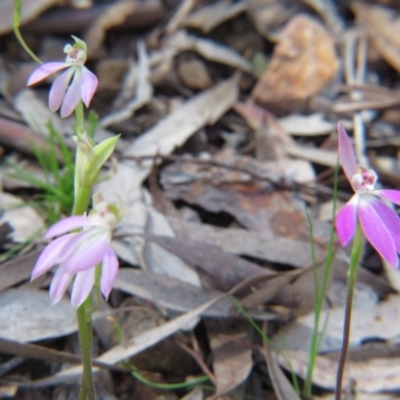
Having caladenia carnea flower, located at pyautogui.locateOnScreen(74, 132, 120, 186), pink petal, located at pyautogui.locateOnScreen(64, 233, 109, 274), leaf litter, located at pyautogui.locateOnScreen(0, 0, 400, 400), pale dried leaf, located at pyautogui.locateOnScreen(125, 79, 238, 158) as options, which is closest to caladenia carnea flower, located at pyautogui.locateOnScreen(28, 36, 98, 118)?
caladenia carnea flower, located at pyautogui.locateOnScreen(74, 132, 120, 186)

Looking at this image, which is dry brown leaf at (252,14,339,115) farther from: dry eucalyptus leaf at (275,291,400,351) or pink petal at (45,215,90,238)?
pink petal at (45,215,90,238)

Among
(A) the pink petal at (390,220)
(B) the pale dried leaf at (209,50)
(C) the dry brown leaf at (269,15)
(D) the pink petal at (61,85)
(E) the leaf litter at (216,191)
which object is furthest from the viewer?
(C) the dry brown leaf at (269,15)

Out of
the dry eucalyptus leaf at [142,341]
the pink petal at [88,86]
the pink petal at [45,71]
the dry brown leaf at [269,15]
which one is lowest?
the dry eucalyptus leaf at [142,341]

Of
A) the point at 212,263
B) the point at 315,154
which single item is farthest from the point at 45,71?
the point at 315,154

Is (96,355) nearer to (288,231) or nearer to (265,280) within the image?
(265,280)

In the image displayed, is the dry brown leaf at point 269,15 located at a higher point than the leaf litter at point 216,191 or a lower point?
higher

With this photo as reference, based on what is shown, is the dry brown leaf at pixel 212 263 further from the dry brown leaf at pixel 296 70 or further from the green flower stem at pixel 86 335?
the dry brown leaf at pixel 296 70

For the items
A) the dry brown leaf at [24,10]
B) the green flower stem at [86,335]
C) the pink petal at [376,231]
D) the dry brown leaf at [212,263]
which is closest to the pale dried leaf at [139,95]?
the dry brown leaf at [24,10]
